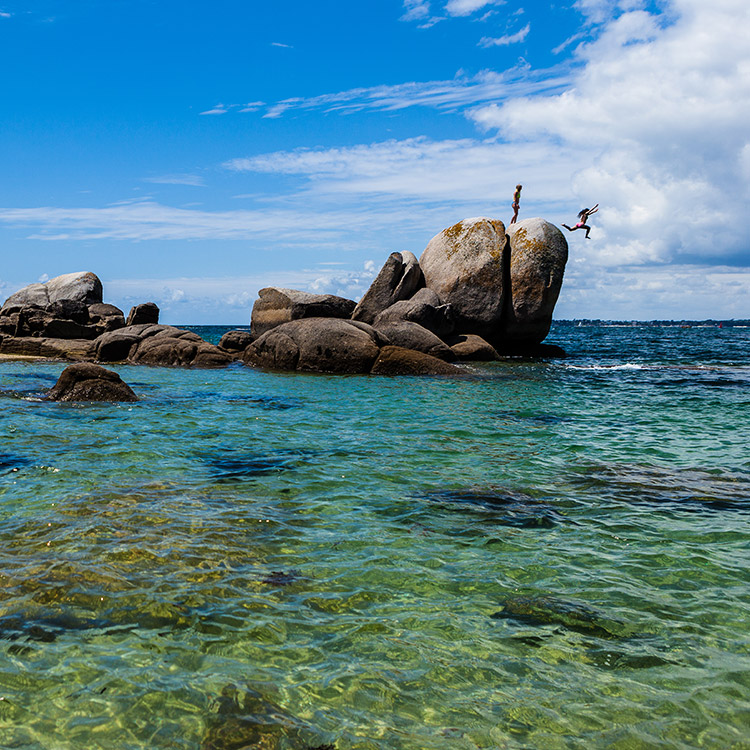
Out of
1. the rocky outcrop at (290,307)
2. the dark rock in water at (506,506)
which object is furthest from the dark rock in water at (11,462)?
the rocky outcrop at (290,307)

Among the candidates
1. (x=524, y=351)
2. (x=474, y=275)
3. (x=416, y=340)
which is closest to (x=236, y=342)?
(x=416, y=340)

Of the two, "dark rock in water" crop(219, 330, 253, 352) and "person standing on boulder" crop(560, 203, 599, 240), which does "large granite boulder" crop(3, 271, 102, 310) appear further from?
"person standing on boulder" crop(560, 203, 599, 240)

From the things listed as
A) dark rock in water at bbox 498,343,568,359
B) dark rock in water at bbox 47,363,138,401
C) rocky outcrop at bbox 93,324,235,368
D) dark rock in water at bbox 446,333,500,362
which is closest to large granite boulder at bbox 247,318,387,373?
rocky outcrop at bbox 93,324,235,368

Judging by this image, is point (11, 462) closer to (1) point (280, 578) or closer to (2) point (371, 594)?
(1) point (280, 578)

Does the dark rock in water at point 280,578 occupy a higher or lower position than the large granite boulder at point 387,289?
lower

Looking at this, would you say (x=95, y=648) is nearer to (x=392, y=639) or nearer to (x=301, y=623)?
(x=301, y=623)

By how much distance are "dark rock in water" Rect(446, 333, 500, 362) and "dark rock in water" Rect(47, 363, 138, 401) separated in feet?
46.7

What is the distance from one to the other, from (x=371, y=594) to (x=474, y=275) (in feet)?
79.1

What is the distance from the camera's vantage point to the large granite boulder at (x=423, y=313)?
25359 mm

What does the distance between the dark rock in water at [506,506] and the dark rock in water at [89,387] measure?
9826 millimetres

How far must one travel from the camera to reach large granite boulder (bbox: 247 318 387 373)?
21484 mm

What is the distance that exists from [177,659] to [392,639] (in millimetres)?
1240

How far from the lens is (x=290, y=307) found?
90.7 feet

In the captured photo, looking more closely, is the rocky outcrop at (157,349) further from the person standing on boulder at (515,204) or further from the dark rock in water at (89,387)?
the person standing on boulder at (515,204)
